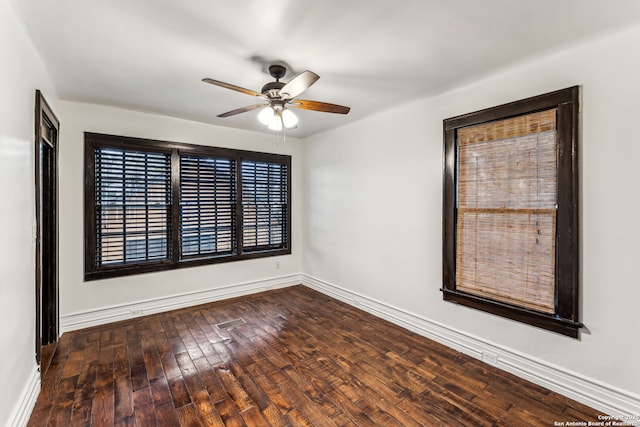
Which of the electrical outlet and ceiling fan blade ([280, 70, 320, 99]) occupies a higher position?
ceiling fan blade ([280, 70, 320, 99])

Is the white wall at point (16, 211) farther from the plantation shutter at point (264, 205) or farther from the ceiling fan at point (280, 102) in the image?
the plantation shutter at point (264, 205)

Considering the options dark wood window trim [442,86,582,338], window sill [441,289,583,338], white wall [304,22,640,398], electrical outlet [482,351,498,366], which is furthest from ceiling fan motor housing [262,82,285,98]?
electrical outlet [482,351,498,366]

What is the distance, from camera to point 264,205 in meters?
4.93

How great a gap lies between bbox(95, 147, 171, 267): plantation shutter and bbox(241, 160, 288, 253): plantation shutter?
1132 mm

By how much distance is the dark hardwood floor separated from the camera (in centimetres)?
204

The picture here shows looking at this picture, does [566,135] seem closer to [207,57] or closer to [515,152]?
[515,152]

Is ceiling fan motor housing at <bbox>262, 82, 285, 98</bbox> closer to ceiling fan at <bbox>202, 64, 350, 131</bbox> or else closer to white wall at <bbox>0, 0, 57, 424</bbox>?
ceiling fan at <bbox>202, 64, 350, 131</bbox>

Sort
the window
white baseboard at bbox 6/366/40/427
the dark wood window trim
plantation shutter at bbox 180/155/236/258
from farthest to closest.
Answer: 1. plantation shutter at bbox 180/155/236/258
2. the window
3. the dark wood window trim
4. white baseboard at bbox 6/366/40/427

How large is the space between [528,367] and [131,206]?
178 inches

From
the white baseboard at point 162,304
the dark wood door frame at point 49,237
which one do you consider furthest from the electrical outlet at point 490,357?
the dark wood door frame at point 49,237

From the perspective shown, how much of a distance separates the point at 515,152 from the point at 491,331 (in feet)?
5.28

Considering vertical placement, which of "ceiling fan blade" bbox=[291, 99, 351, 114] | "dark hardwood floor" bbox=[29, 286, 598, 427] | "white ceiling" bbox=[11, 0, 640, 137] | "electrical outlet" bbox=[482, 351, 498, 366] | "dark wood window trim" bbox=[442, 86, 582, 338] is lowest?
"dark hardwood floor" bbox=[29, 286, 598, 427]

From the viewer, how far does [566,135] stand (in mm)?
2223

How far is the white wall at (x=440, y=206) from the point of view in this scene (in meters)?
2.01
